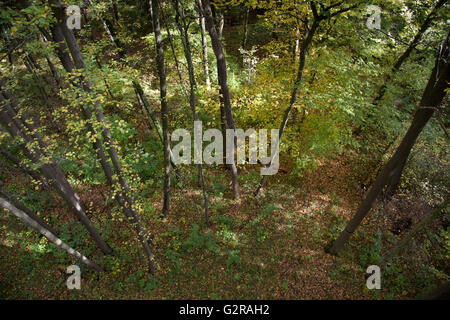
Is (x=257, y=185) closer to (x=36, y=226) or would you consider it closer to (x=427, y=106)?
(x=427, y=106)

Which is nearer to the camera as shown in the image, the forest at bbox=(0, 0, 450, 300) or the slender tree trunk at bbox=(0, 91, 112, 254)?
the slender tree trunk at bbox=(0, 91, 112, 254)

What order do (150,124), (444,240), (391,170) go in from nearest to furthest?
(391,170) → (444,240) → (150,124)

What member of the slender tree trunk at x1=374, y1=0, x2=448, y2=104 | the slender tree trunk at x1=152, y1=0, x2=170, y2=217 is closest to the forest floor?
the slender tree trunk at x1=152, y1=0, x2=170, y2=217

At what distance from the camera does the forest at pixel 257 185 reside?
7.28m

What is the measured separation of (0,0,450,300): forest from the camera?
728 cm

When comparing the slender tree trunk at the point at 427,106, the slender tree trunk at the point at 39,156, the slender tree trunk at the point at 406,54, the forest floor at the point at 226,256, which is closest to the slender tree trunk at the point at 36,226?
the slender tree trunk at the point at 39,156

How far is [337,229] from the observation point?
961 cm

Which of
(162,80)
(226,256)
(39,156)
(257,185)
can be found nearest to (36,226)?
(39,156)

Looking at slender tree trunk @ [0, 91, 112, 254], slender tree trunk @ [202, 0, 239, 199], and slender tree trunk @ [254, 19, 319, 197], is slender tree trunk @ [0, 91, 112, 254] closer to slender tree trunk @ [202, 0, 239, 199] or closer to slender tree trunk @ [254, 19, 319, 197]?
slender tree trunk @ [202, 0, 239, 199]

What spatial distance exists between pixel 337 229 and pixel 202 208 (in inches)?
240
